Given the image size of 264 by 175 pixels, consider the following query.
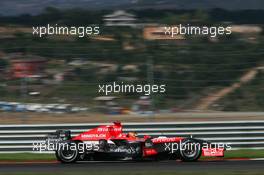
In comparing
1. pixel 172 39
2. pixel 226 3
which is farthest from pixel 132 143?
pixel 226 3

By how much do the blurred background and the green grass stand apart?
122cm

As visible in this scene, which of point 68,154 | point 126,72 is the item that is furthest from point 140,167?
point 126,72

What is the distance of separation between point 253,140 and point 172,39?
4.38 m

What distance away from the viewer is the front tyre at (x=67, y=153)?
1303cm

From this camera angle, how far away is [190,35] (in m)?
18.4

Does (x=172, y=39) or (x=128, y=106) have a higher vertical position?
(x=172, y=39)

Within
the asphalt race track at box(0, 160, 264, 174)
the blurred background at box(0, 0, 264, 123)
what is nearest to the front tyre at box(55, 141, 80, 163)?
the asphalt race track at box(0, 160, 264, 174)

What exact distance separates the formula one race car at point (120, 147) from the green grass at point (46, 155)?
99 centimetres

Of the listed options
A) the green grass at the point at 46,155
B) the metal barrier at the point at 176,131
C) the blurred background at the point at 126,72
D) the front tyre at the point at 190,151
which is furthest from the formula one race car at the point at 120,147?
the blurred background at the point at 126,72

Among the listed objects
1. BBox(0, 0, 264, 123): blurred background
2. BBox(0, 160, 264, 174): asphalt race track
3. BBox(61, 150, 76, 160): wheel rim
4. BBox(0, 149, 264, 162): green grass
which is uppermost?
BBox(0, 0, 264, 123): blurred background

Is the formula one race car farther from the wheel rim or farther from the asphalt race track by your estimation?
the asphalt race track

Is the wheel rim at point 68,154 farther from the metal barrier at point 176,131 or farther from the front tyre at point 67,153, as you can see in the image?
the metal barrier at point 176,131

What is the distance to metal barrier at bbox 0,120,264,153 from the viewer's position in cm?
1512

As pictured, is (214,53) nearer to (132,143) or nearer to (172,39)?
(172,39)
